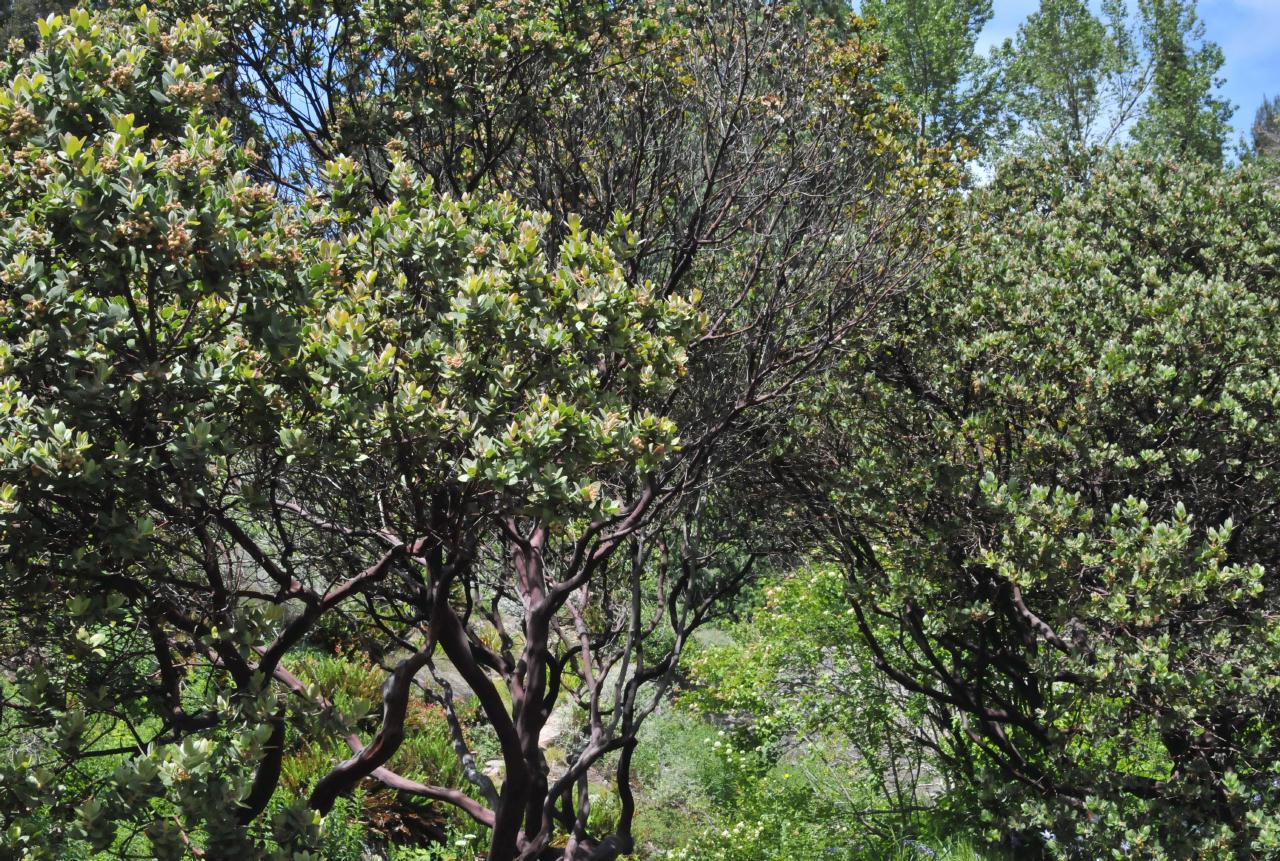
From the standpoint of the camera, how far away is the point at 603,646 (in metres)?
8.99

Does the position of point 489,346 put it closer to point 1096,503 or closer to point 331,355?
point 331,355

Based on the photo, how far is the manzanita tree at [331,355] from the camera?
3.22 meters

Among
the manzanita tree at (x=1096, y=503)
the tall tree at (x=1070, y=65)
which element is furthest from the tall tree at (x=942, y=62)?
the manzanita tree at (x=1096, y=503)

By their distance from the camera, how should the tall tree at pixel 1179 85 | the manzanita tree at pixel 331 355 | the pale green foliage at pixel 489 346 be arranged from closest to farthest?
the manzanita tree at pixel 331 355, the pale green foliage at pixel 489 346, the tall tree at pixel 1179 85

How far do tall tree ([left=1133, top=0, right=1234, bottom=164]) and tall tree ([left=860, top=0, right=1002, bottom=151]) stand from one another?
5.50 metres

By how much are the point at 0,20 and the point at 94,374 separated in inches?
1316

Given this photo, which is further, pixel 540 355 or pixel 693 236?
pixel 693 236

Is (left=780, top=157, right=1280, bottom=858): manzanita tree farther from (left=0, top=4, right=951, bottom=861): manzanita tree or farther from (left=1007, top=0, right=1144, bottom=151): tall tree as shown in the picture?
(left=1007, top=0, right=1144, bottom=151): tall tree

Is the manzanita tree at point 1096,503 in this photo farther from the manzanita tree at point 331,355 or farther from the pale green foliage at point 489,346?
the pale green foliage at point 489,346

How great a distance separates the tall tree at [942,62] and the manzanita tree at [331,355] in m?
28.1

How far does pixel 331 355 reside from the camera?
11.9 ft

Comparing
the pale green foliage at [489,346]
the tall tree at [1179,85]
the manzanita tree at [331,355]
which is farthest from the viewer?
the tall tree at [1179,85]

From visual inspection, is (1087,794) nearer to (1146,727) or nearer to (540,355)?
(1146,727)

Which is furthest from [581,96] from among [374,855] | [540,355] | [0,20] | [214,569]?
[0,20]
